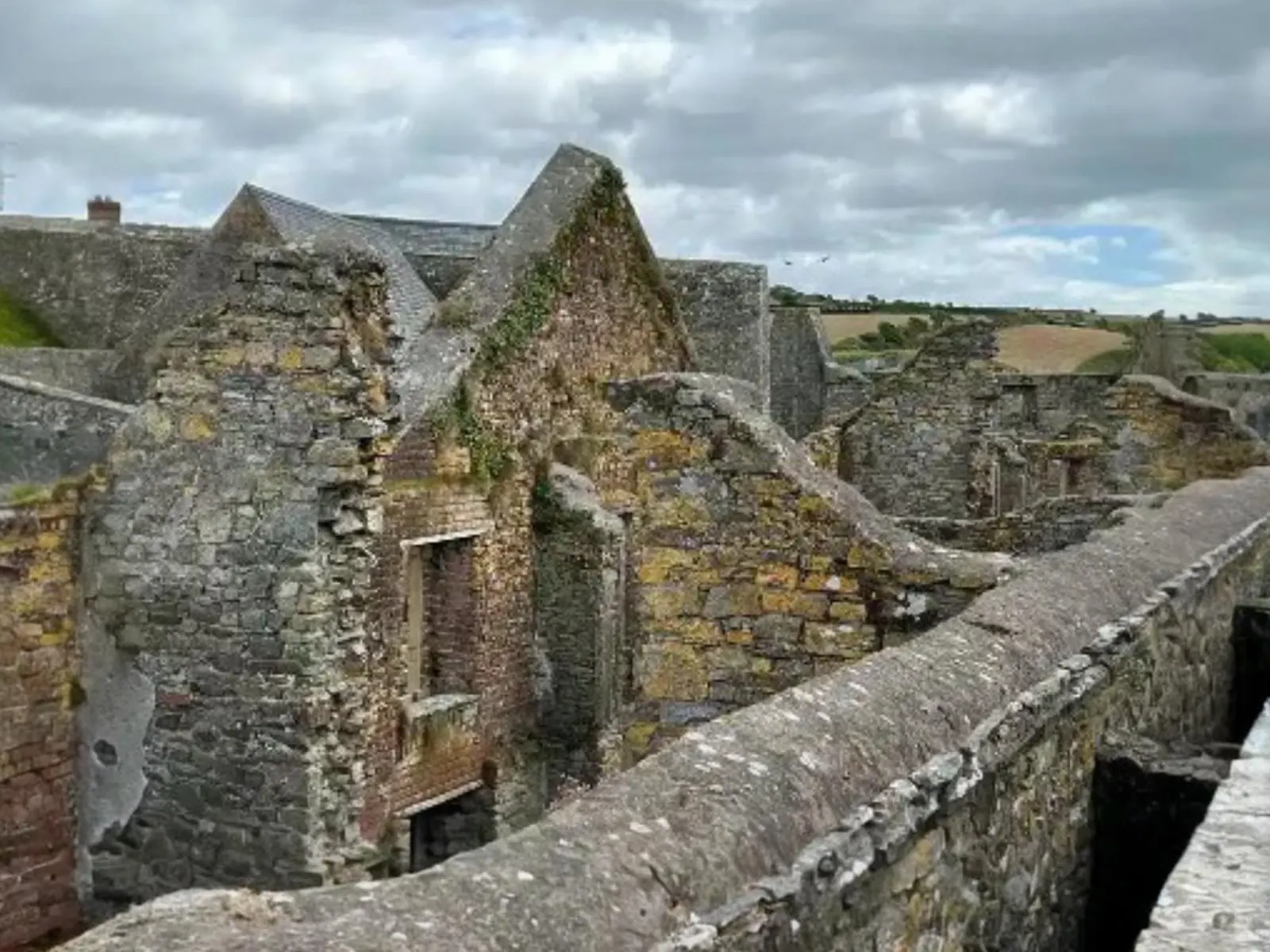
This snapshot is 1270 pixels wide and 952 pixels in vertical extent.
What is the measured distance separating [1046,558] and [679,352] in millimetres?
7039

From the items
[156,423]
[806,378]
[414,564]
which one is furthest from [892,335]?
[156,423]

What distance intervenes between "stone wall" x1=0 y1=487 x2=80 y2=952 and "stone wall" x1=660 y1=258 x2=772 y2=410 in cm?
1707

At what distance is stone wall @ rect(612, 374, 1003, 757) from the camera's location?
959cm

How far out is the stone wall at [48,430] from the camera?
12758 mm

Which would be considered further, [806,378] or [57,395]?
[806,378]

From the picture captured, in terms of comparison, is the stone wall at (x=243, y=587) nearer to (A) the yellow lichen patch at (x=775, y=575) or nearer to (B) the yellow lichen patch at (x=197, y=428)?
(B) the yellow lichen patch at (x=197, y=428)

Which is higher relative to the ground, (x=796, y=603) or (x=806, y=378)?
(x=806, y=378)

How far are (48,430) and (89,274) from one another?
14140 mm

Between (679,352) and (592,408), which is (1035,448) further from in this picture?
(592,408)

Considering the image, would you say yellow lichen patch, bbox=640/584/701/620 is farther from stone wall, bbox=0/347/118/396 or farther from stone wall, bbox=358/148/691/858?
stone wall, bbox=0/347/118/396

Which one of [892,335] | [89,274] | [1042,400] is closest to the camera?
[1042,400]

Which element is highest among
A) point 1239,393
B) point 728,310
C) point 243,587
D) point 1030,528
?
point 728,310

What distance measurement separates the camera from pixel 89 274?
2655 centimetres

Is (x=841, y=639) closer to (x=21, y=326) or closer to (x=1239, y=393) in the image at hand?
(x=1239, y=393)
